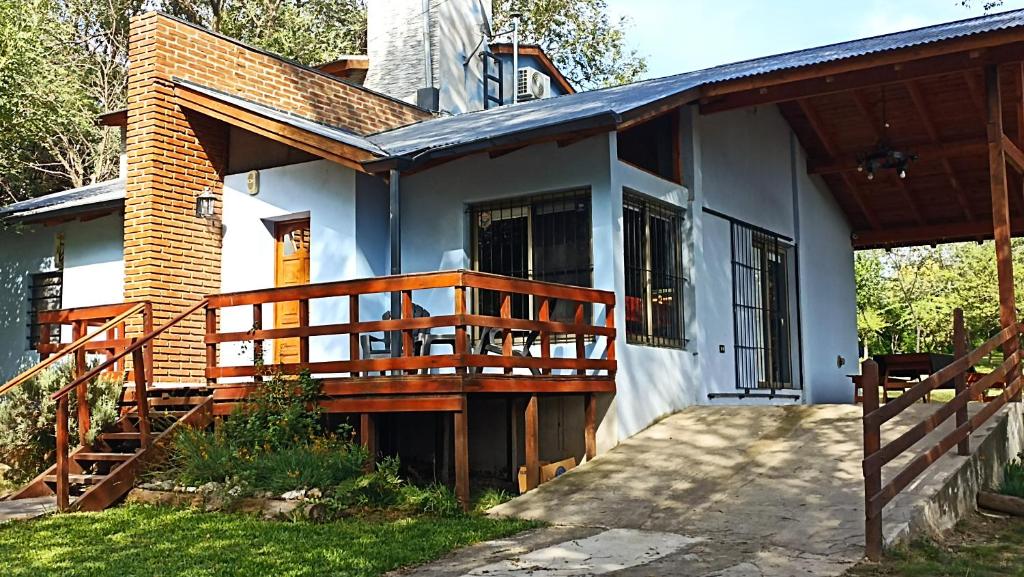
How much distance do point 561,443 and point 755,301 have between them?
4290 millimetres

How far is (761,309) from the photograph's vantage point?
14016 mm

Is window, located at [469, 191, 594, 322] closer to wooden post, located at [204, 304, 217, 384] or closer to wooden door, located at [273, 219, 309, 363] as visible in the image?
wooden door, located at [273, 219, 309, 363]

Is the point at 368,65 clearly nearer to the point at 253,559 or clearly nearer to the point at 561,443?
the point at 561,443

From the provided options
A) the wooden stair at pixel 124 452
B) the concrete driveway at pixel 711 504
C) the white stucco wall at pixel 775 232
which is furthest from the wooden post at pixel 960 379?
the wooden stair at pixel 124 452

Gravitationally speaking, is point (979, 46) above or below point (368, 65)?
below

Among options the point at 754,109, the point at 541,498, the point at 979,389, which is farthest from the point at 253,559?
the point at 754,109

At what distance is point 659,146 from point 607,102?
1230 millimetres

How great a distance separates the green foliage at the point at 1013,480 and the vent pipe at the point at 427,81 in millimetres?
10173

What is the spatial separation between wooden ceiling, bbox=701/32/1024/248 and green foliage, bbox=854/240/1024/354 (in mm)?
14651

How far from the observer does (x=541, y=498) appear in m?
9.23

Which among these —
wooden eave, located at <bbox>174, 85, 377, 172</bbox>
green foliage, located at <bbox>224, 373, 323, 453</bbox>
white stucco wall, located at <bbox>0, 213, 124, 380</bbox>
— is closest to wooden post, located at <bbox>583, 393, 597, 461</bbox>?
green foliage, located at <bbox>224, 373, 323, 453</bbox>

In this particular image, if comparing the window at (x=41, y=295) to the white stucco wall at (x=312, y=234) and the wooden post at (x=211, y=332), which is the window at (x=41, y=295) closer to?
the white stucco wall at (x=312, y=234)

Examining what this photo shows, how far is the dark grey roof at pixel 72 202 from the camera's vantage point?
13.6m

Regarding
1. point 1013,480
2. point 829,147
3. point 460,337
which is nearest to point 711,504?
point 460,337
